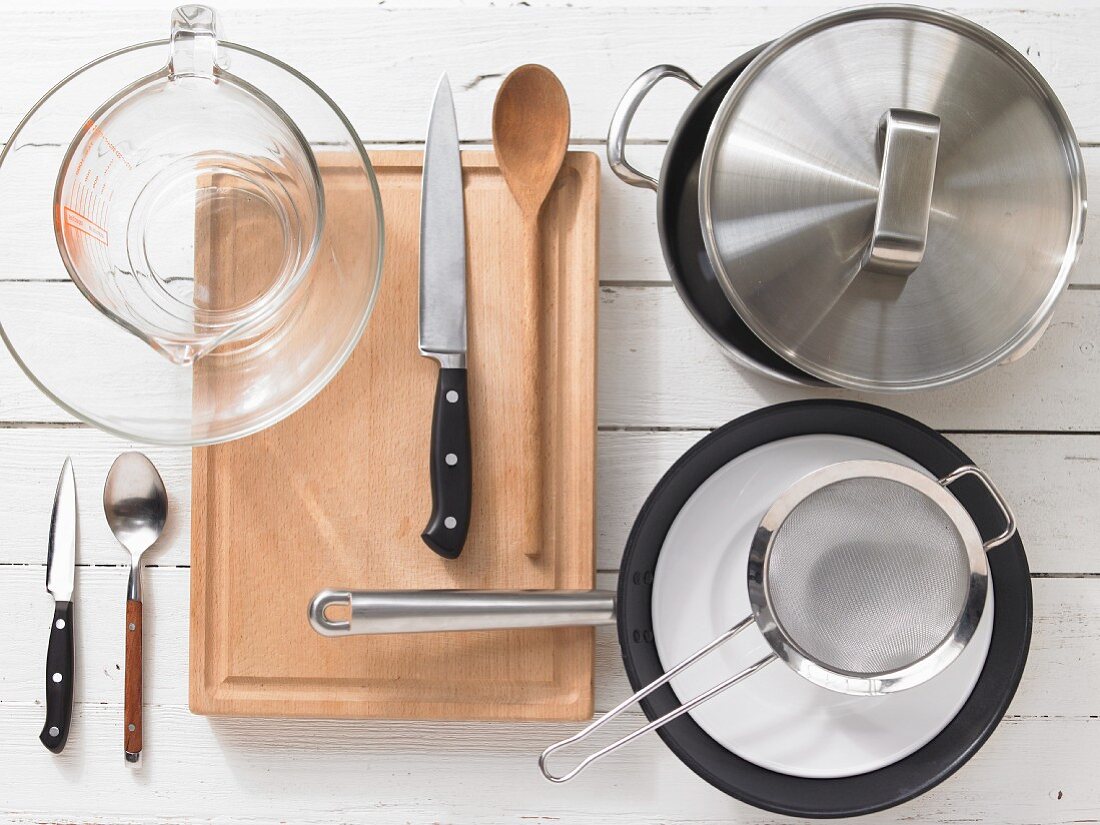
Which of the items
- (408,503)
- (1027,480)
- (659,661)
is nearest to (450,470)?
→ (408,503)

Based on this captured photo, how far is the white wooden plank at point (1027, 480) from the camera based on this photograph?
1.96ft

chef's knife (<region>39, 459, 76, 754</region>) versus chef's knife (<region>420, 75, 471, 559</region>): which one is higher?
chef's knife (<region>420, 75, 471, 559</region>)

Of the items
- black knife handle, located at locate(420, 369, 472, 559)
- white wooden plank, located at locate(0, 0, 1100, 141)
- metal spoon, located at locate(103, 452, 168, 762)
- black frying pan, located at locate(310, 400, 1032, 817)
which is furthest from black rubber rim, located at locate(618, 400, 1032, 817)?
metal spoon, located at locate(103, 452, 168, 762)

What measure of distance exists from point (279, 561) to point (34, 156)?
0.29 metres

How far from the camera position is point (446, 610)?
535 mm

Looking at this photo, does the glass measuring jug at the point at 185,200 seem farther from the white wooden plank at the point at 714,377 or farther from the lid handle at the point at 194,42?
the white wooden plank at the point at 714,377

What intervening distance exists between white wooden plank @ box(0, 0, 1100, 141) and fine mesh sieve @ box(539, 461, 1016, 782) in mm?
279

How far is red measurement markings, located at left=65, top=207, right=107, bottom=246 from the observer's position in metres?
0.51

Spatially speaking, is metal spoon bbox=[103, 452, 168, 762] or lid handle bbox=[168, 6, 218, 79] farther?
metal spoon bbox=[103, 452, 168, 762]

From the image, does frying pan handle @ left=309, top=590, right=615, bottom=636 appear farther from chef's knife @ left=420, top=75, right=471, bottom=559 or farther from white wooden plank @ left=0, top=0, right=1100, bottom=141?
white wooden plank @ left=0, top=0, right=1100, bottom=141

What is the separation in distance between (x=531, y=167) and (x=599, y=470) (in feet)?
0.69

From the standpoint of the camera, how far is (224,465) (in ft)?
1.90

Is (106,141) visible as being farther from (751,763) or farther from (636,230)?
(751,763)

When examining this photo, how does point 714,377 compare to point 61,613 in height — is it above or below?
above
